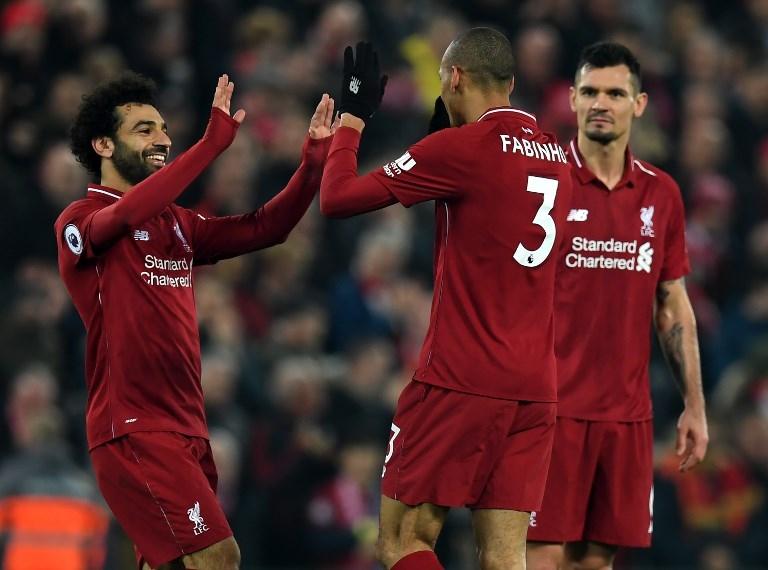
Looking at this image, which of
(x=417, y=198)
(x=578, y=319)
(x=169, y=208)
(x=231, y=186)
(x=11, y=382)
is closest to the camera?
(x=417, y=198)

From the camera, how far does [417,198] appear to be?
6023 mm

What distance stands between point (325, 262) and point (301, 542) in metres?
2.24

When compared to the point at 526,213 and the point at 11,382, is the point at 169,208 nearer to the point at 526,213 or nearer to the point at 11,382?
the point at 526,213

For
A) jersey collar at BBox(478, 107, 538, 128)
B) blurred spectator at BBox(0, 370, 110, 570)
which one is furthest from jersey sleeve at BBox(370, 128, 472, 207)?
blurred spectator at BBox(0, 370, 110, 570)

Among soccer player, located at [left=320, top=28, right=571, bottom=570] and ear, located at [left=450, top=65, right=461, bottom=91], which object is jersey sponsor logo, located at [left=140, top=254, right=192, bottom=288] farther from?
ear, located at [left=450, top=65, right=461, bottom=91]

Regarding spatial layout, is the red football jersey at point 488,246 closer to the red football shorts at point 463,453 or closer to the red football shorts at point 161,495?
the red football shorts at point 463,453

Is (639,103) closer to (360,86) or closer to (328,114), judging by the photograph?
(328,114)

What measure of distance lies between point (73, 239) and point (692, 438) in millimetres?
2744

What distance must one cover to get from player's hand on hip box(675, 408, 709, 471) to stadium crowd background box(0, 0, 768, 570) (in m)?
3.05

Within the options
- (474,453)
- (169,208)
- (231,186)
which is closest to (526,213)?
(474,453)

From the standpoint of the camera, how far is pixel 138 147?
6.50m

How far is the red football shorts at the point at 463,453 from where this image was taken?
19.8ft

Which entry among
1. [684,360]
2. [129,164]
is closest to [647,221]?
[684,360]

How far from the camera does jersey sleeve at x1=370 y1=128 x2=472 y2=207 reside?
601cm
